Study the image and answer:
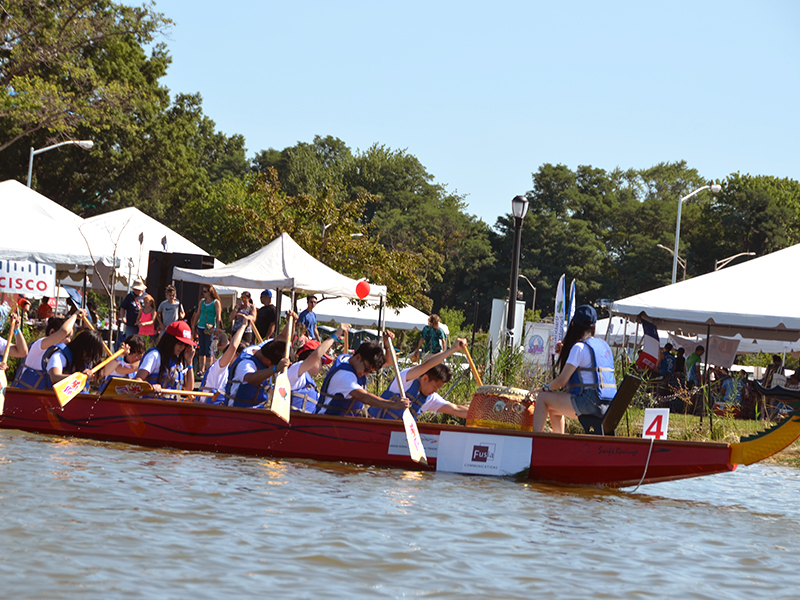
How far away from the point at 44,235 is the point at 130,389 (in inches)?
239

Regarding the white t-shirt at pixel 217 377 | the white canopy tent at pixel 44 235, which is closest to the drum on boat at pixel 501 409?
the white t-shirt at pixel 217 377

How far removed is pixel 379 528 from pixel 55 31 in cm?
2052

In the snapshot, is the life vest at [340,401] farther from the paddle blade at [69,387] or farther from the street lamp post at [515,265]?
the street lamp post at [515,265]

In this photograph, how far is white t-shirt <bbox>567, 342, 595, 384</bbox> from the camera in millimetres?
8477

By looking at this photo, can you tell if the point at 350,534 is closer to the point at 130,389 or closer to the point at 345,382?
the point at 345,382

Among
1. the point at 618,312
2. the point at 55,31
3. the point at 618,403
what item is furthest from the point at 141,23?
the point at 618,403

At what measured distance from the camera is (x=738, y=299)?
13.7 meters

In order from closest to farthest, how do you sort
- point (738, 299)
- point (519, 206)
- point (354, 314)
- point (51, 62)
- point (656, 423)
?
1. point (656, 423)
2. point (738, 299)
3. point (519, 206)
4. point (51, 62)
5. point (354, 314)

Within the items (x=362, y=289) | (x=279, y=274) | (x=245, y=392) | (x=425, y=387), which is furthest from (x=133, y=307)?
(x=425, y=387)

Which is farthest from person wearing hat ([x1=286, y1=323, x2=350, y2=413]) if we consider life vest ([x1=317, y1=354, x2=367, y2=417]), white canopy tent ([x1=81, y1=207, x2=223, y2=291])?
white canopy tent ([x1=81, y1=207, x2=223, y2=291])

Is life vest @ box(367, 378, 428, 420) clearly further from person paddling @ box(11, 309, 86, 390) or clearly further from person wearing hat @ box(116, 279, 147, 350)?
person wearing hat @ box(116, 279, 147, 350)

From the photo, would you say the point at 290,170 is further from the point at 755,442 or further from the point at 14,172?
the point at 755,442

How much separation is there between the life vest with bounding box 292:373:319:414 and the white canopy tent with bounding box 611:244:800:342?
5999 mm

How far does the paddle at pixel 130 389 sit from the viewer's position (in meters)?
9.45
